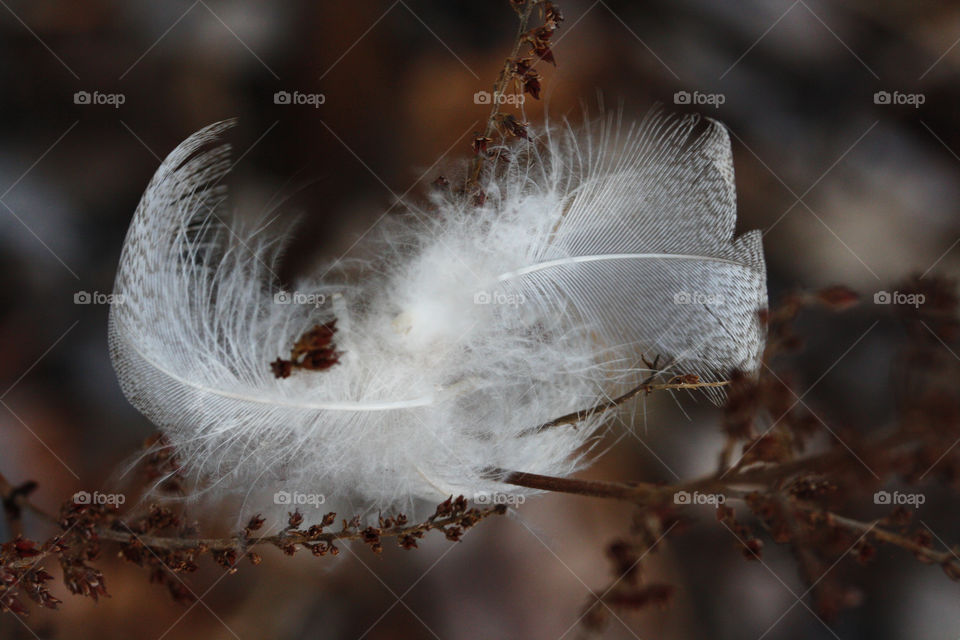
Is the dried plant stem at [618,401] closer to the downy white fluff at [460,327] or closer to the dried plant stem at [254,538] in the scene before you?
the downy white fluff at [460,327]

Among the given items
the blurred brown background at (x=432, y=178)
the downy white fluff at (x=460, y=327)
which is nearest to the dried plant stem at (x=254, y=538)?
the downy white fluff at (x=460, y=327)

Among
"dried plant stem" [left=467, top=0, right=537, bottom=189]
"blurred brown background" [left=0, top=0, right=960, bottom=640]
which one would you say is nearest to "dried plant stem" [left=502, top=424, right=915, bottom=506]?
"blurred brown background" [left=0, top=0, right=960, bottom=640]

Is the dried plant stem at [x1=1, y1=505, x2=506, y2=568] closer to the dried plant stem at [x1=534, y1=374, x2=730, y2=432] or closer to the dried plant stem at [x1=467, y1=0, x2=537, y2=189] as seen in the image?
the dried plant stem at [x1=534, y1=374, x2=730, y2=432]

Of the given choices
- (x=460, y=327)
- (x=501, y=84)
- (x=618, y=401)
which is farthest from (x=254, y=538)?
(x=501, y=84)

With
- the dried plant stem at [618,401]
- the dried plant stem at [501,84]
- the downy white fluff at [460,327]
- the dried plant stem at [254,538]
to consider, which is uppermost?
the dried plant stem at [501,84]

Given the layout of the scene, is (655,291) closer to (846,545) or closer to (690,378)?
(690,378)

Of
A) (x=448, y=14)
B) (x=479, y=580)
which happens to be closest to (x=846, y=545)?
(x=479, y=580)

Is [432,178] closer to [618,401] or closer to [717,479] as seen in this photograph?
[618,401]
